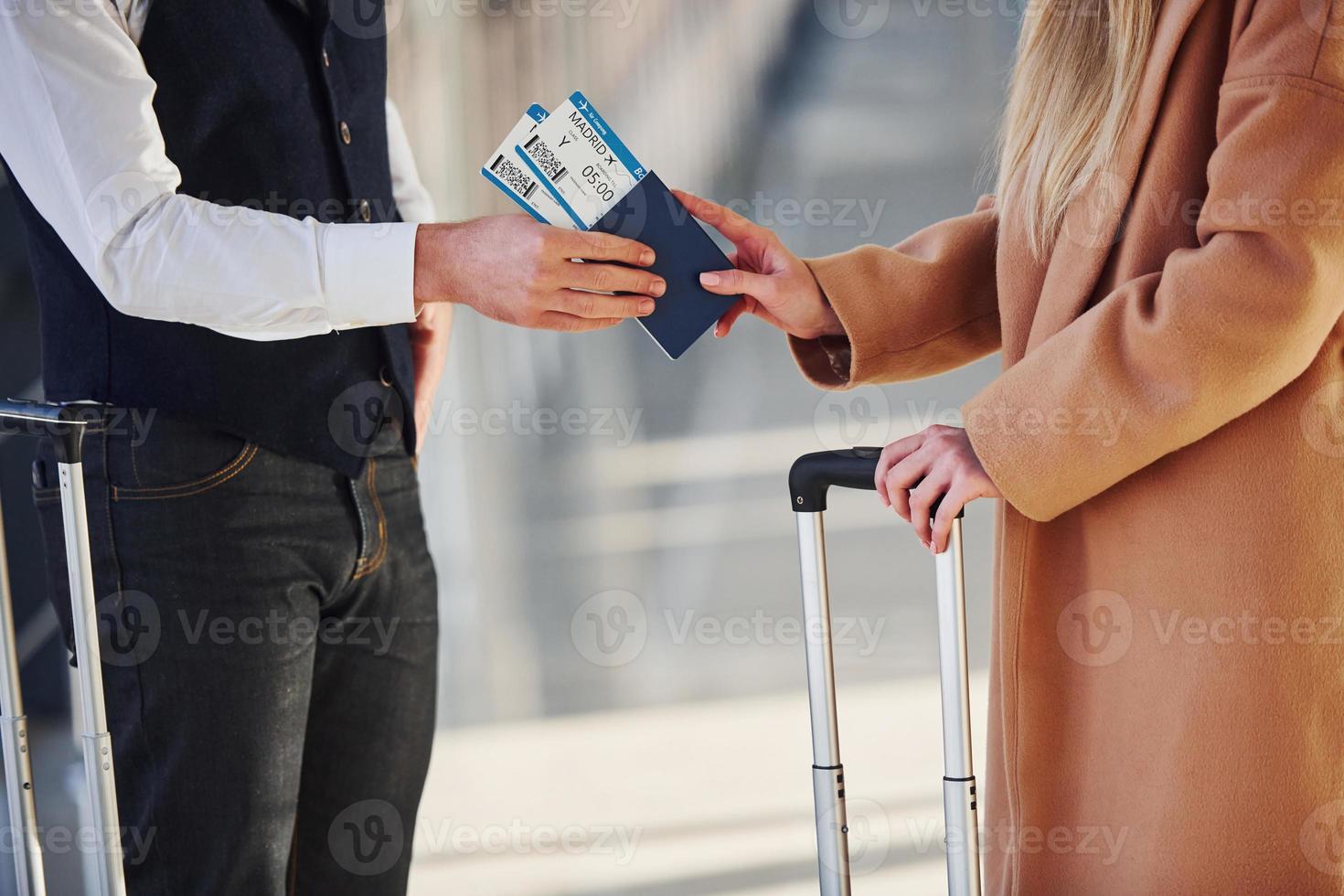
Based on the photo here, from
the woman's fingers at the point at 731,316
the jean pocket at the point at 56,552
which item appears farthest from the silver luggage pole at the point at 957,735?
the jean pocket at the point at 56,552

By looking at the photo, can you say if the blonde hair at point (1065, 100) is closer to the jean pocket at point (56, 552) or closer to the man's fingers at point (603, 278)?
the man's fingers at point (603, 278)

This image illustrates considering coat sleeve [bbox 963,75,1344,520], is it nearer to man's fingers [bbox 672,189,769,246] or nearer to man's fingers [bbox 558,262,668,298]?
man's fingers [bbox 558,262,668,298]

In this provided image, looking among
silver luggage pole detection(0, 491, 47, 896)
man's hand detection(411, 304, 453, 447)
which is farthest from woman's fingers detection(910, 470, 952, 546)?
silver luggage pole detection(0, 491, 47, 896)

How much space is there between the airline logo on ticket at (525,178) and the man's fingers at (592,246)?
0.09ft

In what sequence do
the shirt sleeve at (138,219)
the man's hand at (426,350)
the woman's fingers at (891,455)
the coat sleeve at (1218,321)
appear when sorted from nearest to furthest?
the coat sleeve at (1218,321) < the woman's fingers at (891,455) < the shirt sleeve at (138,219) < the man's hand at (426,350)

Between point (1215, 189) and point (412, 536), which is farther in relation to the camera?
point (412, 536)

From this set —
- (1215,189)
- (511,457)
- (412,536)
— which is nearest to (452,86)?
(511,457)

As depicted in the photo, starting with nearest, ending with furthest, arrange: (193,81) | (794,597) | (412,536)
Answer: (193,81) → (412,536) → (794,597)

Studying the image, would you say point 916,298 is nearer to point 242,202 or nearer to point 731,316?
point 731,316

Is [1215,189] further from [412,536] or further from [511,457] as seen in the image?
[511,457]

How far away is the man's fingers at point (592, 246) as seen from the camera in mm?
1111

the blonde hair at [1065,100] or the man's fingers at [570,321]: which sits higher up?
the blonde hair at [1065,100]

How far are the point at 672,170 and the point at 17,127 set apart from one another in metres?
2.30

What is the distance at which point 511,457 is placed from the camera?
131 inches
